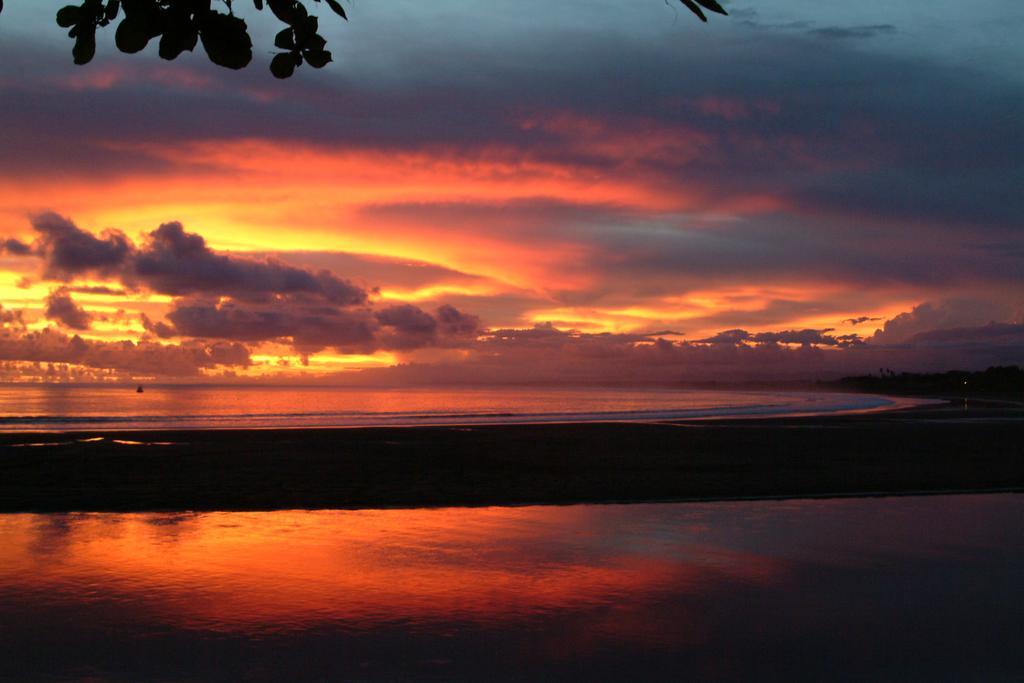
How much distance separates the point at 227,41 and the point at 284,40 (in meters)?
0.55

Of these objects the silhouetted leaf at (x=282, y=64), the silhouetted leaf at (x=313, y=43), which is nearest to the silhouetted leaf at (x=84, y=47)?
the silhouetted leaf at (x=282, y=64)

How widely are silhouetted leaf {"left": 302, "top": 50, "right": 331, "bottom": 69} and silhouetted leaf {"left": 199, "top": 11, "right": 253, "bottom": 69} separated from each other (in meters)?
0.57

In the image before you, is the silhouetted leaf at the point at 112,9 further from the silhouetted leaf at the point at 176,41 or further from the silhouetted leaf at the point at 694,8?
the silhouetted leaf at the point at 694,8

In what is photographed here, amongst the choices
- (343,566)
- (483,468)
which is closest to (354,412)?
(483,468)

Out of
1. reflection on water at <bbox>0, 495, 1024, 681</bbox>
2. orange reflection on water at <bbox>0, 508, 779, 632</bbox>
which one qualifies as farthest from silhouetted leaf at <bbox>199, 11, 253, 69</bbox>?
orange reflection on water at <bbox>0, 508, 779, 632</bbox>

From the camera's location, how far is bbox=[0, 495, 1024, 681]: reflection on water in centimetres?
620

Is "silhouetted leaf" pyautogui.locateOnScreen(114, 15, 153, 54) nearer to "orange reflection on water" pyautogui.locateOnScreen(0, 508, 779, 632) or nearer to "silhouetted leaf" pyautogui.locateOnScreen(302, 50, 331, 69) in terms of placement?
"silhouetted leaf" pyautogui.locateOnScreen(302, 50, 331, 69)

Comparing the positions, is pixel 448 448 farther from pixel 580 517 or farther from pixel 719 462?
pixel 580 517

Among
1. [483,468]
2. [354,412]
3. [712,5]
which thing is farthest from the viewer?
[354,412]

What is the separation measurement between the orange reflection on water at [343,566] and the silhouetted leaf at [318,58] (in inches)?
187

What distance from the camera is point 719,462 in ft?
72.7

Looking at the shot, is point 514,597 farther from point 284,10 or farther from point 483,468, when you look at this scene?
point 483,468

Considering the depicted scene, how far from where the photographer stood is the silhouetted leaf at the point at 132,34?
3.04 metres

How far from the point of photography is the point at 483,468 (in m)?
20.4
